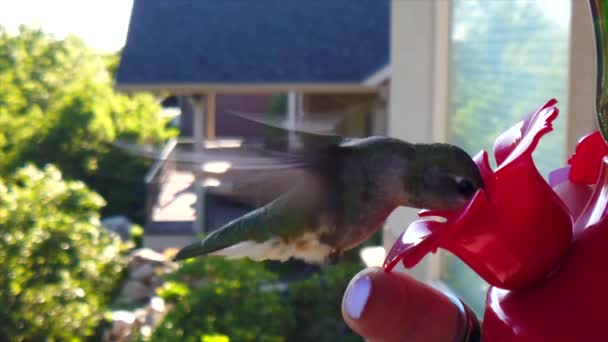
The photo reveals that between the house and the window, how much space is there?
4.87 metres

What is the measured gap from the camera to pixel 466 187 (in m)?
0.98

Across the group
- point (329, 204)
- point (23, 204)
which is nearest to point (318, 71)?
point (23, 204)

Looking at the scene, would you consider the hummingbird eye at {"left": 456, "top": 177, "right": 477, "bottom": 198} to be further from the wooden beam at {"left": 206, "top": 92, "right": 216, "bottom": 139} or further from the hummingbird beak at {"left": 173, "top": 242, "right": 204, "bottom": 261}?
the wooden beam at {"left": 206, "top": 92, "right": 216, "bottom": 139}

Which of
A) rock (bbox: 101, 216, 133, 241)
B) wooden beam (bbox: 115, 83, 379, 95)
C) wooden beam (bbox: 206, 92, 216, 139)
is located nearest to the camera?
wooden beam (bbox: 206, 92, 216, 139)

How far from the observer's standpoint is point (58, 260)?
5492mm

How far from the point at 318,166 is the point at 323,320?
4.03 m

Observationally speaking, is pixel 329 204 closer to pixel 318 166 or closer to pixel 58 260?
pixel 318 166

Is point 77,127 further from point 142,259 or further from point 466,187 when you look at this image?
point 466,187

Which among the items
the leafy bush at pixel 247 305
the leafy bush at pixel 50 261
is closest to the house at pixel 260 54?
the leafy bush at pixel 50 261

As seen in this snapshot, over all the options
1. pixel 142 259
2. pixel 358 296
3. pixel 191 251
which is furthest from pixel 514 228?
pixel 142 259

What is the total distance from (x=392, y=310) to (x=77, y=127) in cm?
1000

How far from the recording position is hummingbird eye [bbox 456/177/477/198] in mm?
975

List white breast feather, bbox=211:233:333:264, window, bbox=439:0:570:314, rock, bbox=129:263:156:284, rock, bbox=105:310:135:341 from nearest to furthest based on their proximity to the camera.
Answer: white breast feather, bbox=211:233:333:264 < window, bbox=439:0:570:314 < rock, bbox=105:310:135:341 < rock, bbox=129:263:156:284

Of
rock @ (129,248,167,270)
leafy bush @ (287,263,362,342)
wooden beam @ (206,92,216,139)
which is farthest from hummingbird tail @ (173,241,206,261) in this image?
wooden beam @ (206,92,216,139)
